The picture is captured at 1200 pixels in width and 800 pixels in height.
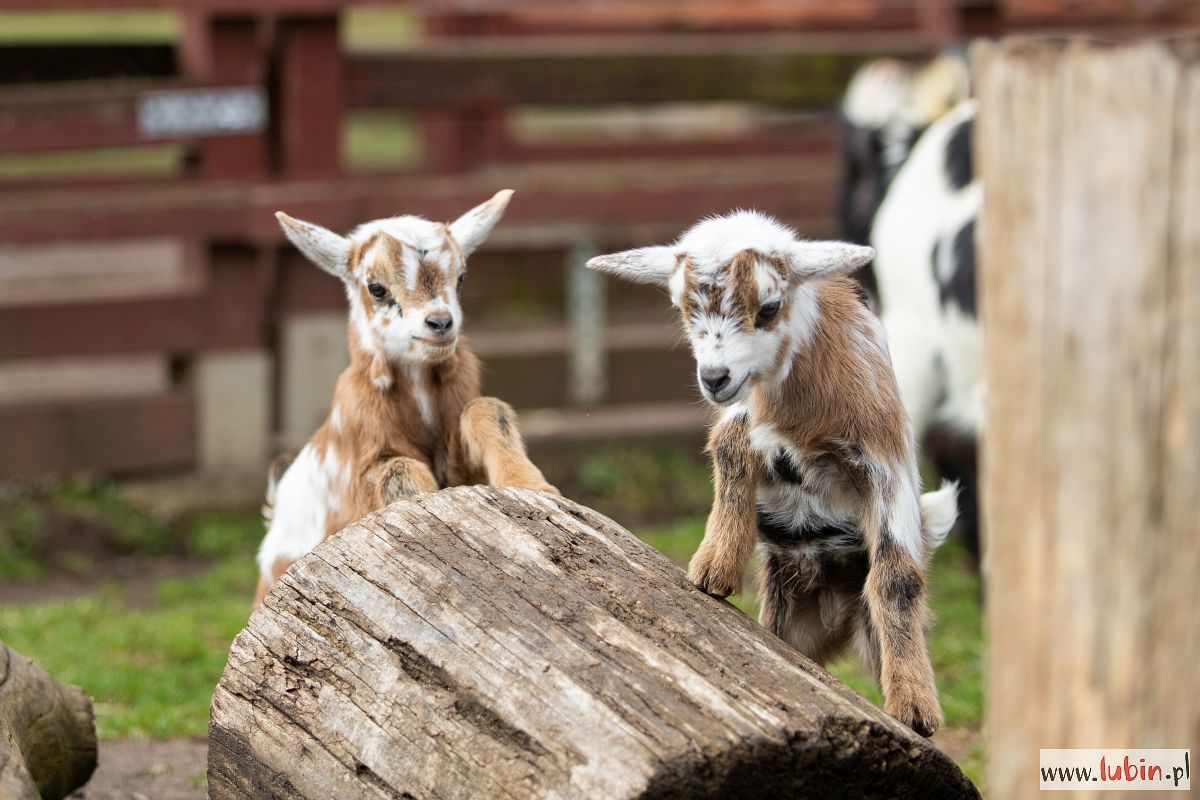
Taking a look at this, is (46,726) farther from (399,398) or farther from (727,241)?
(727,241)

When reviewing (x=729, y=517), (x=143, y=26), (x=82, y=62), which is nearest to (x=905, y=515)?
(x=729, y=517)

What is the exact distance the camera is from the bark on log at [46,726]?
13.3ft

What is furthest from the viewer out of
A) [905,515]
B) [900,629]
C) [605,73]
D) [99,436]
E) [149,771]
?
[605,73]

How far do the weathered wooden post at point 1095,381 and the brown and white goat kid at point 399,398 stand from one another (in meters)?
1.73

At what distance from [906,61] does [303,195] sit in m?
3.64

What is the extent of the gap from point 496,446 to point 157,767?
164cm

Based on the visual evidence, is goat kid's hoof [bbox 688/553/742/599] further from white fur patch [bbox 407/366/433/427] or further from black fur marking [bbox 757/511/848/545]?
white fur patch [bbox 407/366/433/427]

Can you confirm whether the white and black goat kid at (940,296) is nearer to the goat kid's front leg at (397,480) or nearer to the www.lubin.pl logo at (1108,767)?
the goat kid's front leg at (397,480)

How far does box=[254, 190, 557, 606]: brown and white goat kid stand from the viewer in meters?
4.26

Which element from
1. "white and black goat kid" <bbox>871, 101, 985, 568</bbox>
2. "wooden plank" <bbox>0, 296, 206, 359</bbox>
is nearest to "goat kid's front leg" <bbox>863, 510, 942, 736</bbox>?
"white and black goat kid" <bbox>871, 101, 985, 568</bbox>

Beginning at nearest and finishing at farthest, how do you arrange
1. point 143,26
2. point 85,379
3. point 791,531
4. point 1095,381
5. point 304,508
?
1. point 1095,381
2. point 791,531
3. point 304,508
4. point 85,379
5. point 143,26

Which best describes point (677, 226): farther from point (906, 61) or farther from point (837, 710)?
point (837, 710)

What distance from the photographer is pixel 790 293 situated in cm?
372

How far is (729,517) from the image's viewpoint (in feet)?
12.5
